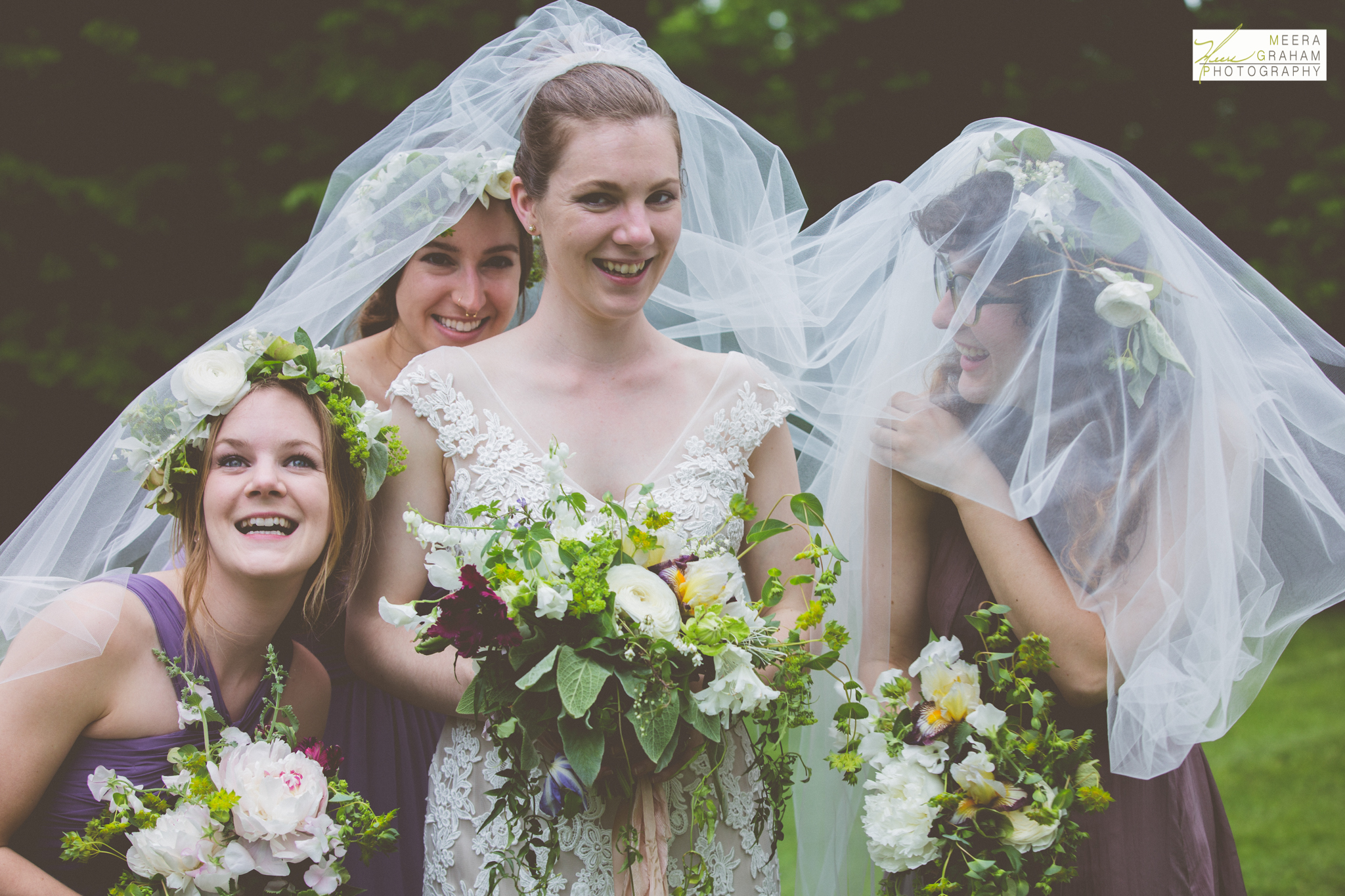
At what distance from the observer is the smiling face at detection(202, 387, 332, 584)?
2.73 m

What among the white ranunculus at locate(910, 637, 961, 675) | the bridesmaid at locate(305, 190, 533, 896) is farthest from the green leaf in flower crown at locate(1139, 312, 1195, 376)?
the bridesmaid at locate(305, 190, 533, 896)

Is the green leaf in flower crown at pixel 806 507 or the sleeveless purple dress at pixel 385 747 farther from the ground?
the green leaf in flower crown at pixel 806 507

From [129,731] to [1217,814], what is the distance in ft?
9.18

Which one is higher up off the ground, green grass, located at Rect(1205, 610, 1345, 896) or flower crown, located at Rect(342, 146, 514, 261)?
flower crown, located at Rect(342, 146, 514, 261)

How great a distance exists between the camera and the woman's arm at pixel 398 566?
285 centimetres

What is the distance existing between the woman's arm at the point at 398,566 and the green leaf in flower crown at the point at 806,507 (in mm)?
949

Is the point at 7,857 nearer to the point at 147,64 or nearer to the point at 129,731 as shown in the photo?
the point at 129,731

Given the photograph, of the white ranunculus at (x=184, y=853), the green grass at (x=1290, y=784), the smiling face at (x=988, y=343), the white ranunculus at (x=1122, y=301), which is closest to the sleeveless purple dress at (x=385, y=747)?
the white ranunculus at (x=184, y=853)

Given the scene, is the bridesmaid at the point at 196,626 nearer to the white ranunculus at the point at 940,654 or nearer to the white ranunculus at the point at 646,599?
the white ranunculus at the point at 646,599

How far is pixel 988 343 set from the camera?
2855 millimetres

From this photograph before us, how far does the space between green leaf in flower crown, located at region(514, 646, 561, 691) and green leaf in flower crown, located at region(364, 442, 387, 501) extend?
0.78 meters

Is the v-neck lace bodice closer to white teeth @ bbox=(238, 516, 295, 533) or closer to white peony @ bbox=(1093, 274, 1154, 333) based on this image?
white teeth @ bbox=(238, 516, 295, 533)

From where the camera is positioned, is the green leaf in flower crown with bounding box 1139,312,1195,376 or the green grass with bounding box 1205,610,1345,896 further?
the green grass with bounding box 1205,610,1345,896

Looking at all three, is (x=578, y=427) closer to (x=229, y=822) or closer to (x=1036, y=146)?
(x=229, y=822)
